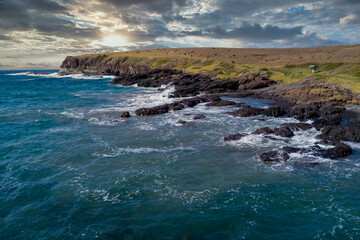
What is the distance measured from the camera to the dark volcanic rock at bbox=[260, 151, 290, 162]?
1795 cm

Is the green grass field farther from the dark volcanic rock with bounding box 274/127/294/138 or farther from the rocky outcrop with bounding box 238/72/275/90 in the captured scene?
the dark volcanic rock with bounding box 274/127/294/138

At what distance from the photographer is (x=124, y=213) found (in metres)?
12.5

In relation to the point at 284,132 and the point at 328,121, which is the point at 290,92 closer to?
the point at 328,121

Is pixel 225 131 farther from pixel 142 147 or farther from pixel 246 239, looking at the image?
pixel 246 239

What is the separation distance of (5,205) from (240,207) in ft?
43.7

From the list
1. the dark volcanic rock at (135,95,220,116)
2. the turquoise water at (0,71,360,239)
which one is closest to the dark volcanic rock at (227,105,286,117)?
the turquoise water at (0,71,360,239)

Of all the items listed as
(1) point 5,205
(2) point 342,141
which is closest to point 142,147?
(1) point 5,205

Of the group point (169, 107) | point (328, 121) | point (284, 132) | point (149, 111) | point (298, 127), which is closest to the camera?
point (284, 132)

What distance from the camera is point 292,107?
34750 mm

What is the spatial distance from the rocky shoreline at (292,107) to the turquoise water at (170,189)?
1253 millimetres

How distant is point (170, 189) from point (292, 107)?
2713cm

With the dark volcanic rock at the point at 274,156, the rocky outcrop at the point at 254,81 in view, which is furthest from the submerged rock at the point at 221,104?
the dark volcanic rock at the point at 274,156

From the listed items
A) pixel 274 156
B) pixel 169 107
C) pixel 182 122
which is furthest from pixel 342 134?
pixel 169 107

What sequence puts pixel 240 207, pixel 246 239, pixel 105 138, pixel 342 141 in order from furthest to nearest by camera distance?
pixel 105 138 → pixel 342 141 → pixel 240 207 → pixel 246 239
